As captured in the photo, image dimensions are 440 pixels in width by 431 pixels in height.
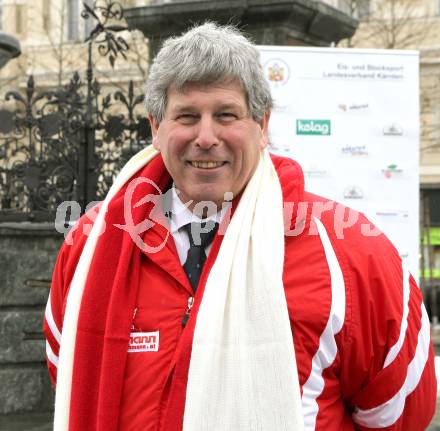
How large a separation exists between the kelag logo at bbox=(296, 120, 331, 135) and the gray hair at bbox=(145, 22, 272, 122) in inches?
115

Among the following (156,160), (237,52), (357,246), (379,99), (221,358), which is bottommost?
(221,358)

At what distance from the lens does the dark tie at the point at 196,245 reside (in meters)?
2.39

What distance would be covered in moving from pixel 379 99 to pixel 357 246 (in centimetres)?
329

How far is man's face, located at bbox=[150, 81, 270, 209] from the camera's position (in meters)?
2.35

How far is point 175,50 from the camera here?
239 cm

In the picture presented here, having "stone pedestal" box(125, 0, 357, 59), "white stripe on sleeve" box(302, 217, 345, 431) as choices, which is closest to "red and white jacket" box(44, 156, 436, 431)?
"white stripe on sleeve" box(302, 217, 345, 431)

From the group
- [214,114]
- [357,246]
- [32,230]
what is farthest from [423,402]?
[32,230]

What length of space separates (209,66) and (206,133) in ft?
0.59

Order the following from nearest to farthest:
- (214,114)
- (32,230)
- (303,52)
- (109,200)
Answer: (214,114) → (109,200) → (303,52) → (32,230)

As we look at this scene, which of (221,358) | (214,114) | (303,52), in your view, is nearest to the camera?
(221,358)

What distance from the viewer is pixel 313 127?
5.42 metres

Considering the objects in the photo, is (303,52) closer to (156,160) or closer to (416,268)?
(416,268)

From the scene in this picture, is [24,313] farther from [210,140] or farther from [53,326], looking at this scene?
[210,140]

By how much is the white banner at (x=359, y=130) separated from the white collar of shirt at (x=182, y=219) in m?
2.85
